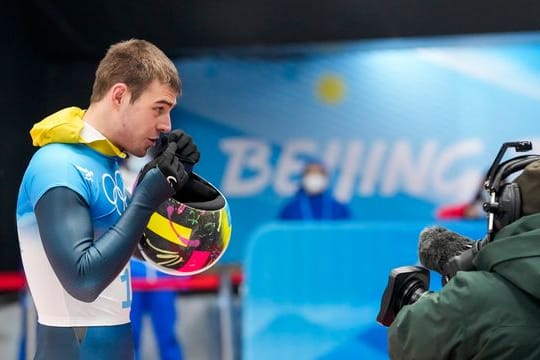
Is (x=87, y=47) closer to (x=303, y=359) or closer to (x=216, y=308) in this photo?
(x=216, y=308)

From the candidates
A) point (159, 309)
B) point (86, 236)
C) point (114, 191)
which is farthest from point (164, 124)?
point (159, 309)

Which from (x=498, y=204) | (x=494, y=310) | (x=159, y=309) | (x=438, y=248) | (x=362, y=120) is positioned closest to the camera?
(x=494, y=310)

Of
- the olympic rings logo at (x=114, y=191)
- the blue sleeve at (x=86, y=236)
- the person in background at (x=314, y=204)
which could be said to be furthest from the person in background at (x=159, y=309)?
the blue sleeve at (x=86, y=236)

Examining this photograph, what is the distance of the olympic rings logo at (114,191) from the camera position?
6.18 feet

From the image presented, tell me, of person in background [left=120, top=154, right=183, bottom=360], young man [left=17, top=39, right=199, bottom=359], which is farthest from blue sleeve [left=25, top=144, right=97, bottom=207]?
person in background [left=120, top=154, right=183, bottom=360]

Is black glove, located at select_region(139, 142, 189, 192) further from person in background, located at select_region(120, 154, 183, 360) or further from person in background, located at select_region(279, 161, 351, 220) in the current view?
person in background, located at select_region(279, 161, 351, 220)

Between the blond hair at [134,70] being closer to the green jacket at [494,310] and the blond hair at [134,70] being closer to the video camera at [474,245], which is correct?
the video camera at [474,245]

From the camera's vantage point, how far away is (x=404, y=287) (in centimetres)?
184

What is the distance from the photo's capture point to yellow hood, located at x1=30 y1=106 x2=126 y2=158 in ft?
6.12

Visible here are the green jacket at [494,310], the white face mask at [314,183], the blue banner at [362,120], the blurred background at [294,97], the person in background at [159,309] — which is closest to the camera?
the green jacket at [494,310]

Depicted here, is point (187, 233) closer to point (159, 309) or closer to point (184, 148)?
point (184, 148)

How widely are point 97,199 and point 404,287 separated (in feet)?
2.35

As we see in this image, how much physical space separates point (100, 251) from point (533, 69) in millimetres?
5377

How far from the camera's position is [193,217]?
6.29 feet
